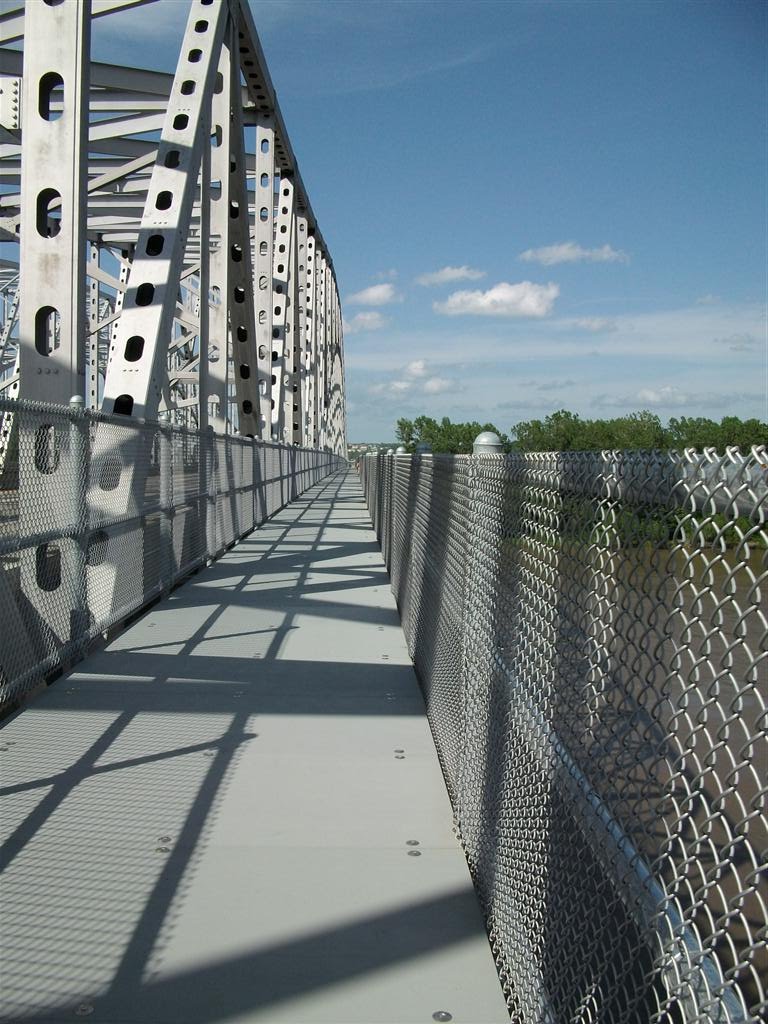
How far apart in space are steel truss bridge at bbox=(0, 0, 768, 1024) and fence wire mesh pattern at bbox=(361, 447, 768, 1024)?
13mm

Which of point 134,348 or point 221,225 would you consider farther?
point 221,225

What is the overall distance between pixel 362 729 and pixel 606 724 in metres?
3.70

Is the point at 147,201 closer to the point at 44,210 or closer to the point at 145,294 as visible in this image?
the point at 145,294

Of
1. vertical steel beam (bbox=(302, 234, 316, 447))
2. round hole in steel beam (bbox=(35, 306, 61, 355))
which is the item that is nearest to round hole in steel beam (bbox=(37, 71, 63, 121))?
round hole in steel beam (bbox=(35, 306, 61, 355))

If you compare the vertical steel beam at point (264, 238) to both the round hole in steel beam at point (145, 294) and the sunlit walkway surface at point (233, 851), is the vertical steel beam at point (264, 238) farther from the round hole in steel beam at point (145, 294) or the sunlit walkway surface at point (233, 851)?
the sunlit walkway surface at point (233, 851)

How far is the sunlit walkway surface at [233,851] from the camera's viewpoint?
3.12 meters

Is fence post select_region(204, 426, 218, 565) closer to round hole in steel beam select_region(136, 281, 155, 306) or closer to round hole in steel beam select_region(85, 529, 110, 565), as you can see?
round hole in steel beam select_region(136, 281, 155, 306)

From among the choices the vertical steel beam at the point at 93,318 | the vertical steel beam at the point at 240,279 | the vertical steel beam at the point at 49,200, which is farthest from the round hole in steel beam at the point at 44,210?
the vertical steel beam at the point at 93,318

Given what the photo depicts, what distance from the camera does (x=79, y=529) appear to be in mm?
7410

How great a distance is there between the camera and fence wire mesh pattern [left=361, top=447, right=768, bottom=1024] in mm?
1644

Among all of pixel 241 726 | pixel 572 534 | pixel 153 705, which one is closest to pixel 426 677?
pixel 241 726

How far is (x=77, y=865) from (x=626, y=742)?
250cm

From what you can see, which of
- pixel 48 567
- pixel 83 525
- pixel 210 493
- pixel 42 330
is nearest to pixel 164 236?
pixel 42 330

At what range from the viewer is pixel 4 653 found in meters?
5.74
